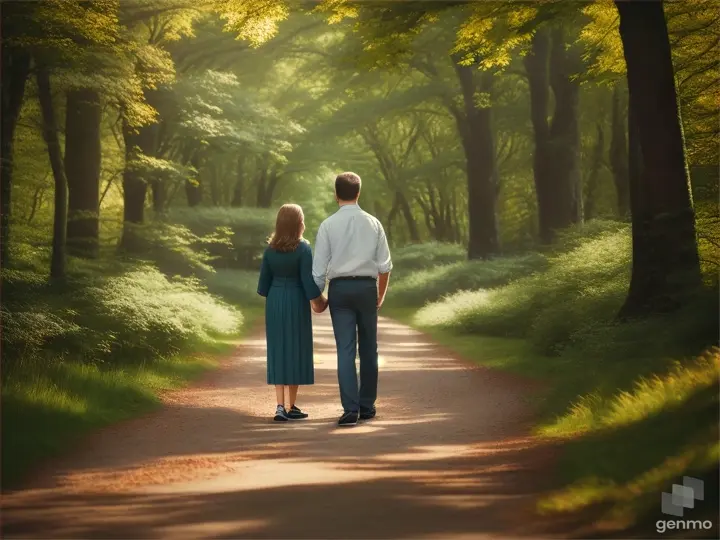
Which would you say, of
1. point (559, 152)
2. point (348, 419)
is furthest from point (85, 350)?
point (559, 152)

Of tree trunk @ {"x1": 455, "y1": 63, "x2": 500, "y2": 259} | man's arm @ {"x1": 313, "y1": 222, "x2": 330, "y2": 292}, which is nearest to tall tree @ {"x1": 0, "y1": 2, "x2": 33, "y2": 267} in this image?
man's arm @ {"x1": 313, "y1": 222, "x2": 330, "y2": 292}

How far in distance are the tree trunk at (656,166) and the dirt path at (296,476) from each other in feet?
7.12

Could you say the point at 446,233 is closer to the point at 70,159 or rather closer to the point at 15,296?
the point at 70,159

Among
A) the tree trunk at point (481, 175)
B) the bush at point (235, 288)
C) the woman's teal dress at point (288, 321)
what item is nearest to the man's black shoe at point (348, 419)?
the woman's teal dress at point (288, 321)

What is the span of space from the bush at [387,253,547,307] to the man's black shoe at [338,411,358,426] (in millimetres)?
16854

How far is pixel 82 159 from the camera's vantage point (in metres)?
23.5

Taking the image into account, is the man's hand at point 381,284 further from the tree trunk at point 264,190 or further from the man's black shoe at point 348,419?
the tree trunk at point 264,190

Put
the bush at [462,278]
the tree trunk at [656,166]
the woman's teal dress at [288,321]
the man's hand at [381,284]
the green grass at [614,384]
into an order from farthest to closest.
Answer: the bush at [462,278] < the tree trunk at [656,166] < the woman's teal dress at [288,321] < the man's hand at [381,284] < the green grass at [614,384]

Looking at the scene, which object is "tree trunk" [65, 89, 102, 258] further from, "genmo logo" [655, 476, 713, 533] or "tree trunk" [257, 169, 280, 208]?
"tree trunk" [257, 169, 280, 208]

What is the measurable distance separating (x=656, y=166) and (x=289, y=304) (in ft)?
16.5

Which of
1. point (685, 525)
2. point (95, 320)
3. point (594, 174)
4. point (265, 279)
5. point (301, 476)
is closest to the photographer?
point (685, 525)

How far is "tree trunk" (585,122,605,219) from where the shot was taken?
49500 millimetres

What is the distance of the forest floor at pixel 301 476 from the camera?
5879 millimetres

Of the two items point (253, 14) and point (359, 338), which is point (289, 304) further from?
point (253, 14)
